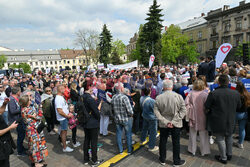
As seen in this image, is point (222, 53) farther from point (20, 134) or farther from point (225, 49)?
point (20, 134)

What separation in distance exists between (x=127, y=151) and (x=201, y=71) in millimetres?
4763

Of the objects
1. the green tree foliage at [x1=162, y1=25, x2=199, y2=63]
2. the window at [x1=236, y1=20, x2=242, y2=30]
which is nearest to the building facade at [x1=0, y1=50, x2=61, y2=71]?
the green tree foliage at [x1=162, y1=25, x2=199, y2=63]

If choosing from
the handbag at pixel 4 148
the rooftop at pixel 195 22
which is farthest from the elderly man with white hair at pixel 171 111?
the rooftop at pixel 195 22

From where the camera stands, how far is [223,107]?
3.44 metres

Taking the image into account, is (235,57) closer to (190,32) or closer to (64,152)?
(190,32)

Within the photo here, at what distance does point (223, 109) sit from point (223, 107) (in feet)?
0.15

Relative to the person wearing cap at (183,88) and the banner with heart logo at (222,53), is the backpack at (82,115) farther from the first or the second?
the banner with heart logo at (222,53)

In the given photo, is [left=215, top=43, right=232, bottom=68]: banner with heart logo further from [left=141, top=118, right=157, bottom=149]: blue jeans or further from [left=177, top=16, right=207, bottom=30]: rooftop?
[left=177, top=16, right=207, bottom=30]: rooftop

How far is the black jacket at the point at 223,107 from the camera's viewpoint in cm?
342

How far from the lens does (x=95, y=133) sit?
375 centimetres

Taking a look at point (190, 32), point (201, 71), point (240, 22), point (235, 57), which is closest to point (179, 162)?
point (201, 71)

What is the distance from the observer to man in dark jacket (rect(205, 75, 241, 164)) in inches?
135

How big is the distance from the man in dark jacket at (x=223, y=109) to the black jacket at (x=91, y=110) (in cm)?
264

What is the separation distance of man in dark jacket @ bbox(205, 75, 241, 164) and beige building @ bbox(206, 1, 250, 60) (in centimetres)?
3644
